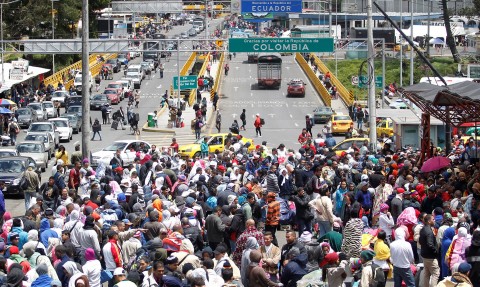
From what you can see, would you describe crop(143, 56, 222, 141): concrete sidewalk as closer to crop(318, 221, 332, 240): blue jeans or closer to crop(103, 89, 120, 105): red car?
crop(103, 89, 120, 105): red car

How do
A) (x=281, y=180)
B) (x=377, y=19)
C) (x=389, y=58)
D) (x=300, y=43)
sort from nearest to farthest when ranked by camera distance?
1. (x=281, y=180)
2. (x=300, y=43)
3. (x=389, y=58)
4. (x=377, y=19)

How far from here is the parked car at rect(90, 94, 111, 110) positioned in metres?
68.2

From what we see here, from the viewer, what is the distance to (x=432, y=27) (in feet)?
413

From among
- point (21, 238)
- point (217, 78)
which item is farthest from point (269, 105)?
point (21, 238)

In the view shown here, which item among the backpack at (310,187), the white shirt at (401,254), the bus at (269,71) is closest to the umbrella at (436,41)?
the bus at (269,71)

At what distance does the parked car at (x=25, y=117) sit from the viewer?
59062 mm

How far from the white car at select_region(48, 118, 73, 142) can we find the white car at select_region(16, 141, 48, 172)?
29.3 ft

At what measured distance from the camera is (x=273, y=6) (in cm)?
6700

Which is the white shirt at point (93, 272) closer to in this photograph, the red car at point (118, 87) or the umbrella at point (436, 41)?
the red car at point (118, 87)

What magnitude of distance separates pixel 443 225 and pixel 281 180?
300 inches

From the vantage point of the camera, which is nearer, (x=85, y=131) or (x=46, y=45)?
(x=85, y=131)

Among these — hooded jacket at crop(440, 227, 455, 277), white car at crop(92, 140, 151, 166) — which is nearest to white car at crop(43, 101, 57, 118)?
white car at crop(92, 140, 151, 166)

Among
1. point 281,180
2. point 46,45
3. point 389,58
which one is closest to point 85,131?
point 281,180

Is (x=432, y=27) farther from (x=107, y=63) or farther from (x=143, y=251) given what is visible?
(x=143, y=251)
